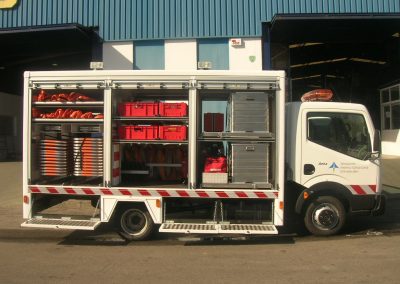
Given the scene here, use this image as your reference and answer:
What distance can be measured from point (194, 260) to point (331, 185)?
287cm

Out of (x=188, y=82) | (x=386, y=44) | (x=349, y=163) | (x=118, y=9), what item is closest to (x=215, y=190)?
(x=188, y=82)

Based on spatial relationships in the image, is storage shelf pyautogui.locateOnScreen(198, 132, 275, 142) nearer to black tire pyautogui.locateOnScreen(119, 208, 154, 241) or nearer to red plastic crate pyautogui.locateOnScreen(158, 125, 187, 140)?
red plastic crate pyautogui.locateOnScreen(158, 125, 187, 140)

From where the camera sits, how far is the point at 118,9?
15.1 m

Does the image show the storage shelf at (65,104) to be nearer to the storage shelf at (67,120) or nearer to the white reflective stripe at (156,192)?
the storage shelf at (67,120)

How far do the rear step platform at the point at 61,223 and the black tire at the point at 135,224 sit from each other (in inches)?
17.8

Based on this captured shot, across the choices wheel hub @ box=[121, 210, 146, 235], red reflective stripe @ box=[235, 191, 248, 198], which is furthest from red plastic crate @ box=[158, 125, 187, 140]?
wheel hub @ box=[121, 210, 146, 235]

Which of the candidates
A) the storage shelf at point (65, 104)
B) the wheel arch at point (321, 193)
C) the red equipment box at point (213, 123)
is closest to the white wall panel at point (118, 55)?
the storage shelf at point (65, 104)

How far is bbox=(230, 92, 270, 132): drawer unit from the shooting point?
803 cm

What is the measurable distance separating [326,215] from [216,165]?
2146mm

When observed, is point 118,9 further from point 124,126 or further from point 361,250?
point 361,250

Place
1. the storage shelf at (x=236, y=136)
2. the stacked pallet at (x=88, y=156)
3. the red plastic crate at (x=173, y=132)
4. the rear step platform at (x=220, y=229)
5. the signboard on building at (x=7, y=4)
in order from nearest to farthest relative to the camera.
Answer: the rear step platform at (x=220, y=229) → the storage shelf at (x=236, y=136) → the red plastic crate at (x=173, y=132) → the stacked pallet at (x=88, y=156) → the signboard on building at (x=7, y=4)

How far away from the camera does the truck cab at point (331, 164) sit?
324 inches

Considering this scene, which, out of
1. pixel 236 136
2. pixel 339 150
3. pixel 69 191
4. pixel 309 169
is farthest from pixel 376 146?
pixel 69 191

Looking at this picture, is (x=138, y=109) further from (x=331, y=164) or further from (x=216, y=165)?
(x=331, y=164)
